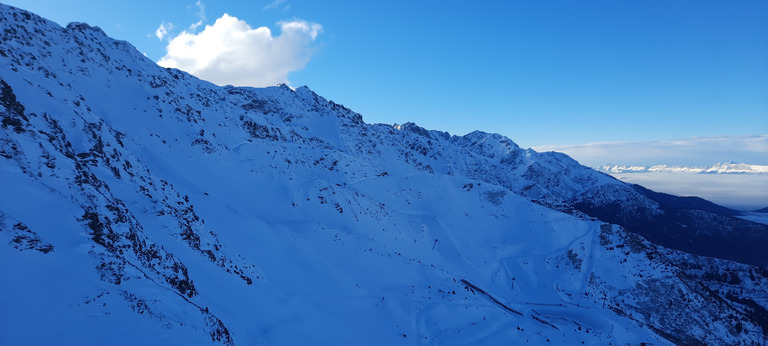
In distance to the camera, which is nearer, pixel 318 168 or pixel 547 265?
pixel 547 265

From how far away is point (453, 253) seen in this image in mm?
57562

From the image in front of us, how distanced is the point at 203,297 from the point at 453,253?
4491 cm

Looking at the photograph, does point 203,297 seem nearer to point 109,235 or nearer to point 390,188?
point 109,235

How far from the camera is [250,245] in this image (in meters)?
32.7

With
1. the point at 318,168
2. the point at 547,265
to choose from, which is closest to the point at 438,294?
the point at 547,265

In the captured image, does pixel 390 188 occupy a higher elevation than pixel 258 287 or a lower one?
higher

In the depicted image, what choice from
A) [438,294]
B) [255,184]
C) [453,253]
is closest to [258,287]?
[438,294]

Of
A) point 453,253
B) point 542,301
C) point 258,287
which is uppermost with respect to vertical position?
point 258,287

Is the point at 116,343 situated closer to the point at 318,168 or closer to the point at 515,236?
the point at 318,168

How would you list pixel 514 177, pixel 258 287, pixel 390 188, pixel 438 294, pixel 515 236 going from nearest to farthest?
pixel 258 287, pixel 438 294, pixel 515 236, pixel 390 188, pixel 514 177

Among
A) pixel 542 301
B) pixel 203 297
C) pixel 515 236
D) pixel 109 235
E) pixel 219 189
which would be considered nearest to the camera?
pixel 109 235

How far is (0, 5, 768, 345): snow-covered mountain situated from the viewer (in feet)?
39.5

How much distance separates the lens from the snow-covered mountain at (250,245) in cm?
1204

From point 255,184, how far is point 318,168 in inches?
964
